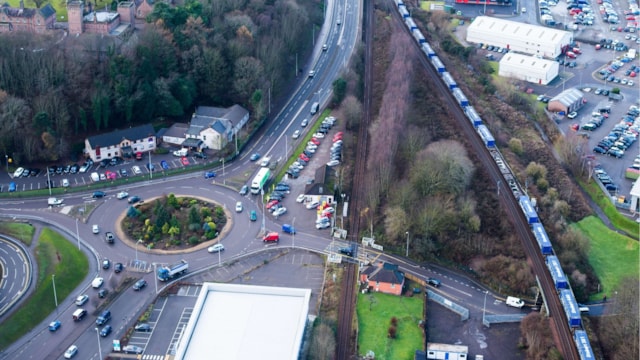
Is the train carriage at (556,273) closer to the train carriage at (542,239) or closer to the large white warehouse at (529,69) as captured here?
the train carriage at (542,239)

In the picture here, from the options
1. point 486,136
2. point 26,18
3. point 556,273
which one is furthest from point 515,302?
point 26,18

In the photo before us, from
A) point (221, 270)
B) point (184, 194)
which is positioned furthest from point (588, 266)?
point (184, 194)

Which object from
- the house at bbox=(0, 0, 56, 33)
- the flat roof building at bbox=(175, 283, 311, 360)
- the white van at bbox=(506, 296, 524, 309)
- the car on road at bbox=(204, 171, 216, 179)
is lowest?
the car on road at bbox=(204, 171, 216, 179)

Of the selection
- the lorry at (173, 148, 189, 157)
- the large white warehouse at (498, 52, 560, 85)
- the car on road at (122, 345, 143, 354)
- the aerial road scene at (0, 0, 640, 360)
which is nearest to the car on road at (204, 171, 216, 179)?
the aerial road scene at (0, 0, 640, 360)

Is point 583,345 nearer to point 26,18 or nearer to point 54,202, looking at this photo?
point 54,202

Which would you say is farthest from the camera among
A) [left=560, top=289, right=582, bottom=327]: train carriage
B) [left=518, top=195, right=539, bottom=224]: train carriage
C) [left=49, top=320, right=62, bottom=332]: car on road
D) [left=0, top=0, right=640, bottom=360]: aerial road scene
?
[left=518, top=195, right=539, bottom=224]: train carriage

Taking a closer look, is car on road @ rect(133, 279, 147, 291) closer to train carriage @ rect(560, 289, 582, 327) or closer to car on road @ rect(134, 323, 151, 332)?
car on road @ rect(134, 323, 151, 332)

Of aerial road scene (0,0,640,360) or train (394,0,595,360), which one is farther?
aerial road scene (0,0,640,360)
